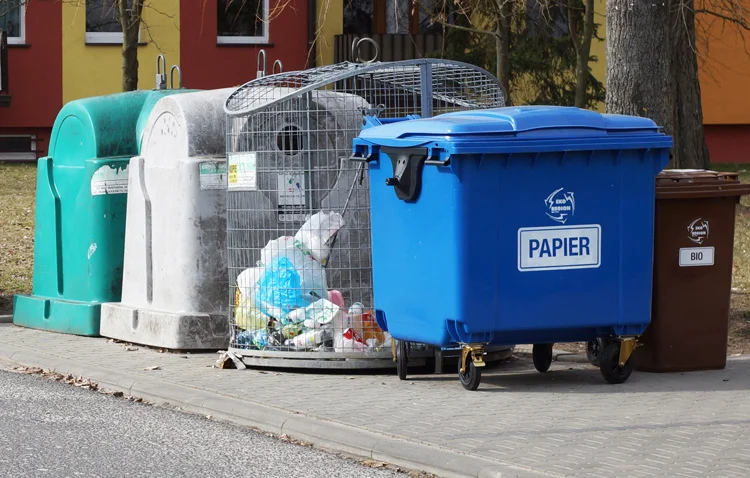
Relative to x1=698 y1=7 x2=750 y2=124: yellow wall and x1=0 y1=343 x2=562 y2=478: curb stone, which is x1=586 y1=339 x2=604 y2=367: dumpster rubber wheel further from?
x1=698 y1=7 x2=750 y2=124: yellow wall

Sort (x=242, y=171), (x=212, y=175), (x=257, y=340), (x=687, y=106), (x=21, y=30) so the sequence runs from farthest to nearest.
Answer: (x=21, y=30) → (x=687, y=106) → (x=212, y=175) → (x=242, y=171) → (x=257, y=340)

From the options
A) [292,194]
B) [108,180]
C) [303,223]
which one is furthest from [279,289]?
[108,180]

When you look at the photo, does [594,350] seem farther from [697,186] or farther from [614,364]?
[697,186]

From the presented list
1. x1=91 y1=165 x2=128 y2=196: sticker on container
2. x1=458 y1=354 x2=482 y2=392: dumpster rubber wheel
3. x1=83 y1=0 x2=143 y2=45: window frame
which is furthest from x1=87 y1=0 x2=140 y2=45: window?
x1=458 y1=354 x2=482 y2=392: dumpster rubber wheel

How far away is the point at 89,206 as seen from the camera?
30.2ft

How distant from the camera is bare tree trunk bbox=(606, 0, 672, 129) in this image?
856 cm

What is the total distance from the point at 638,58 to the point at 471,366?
289 centimetres

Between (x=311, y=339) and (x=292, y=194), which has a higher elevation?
(x=292, y=194)

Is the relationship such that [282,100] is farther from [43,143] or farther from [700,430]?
[43,143]

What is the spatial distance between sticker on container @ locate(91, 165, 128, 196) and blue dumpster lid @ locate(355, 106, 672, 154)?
2732 millimetres

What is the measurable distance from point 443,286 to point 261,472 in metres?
1.77

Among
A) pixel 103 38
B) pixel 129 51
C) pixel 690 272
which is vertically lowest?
pixel 690 272

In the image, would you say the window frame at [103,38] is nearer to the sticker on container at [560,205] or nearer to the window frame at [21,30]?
the window frame at [21,30]

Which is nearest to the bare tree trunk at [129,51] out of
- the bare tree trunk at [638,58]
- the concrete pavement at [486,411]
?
the concrete pavement at [486,411]
